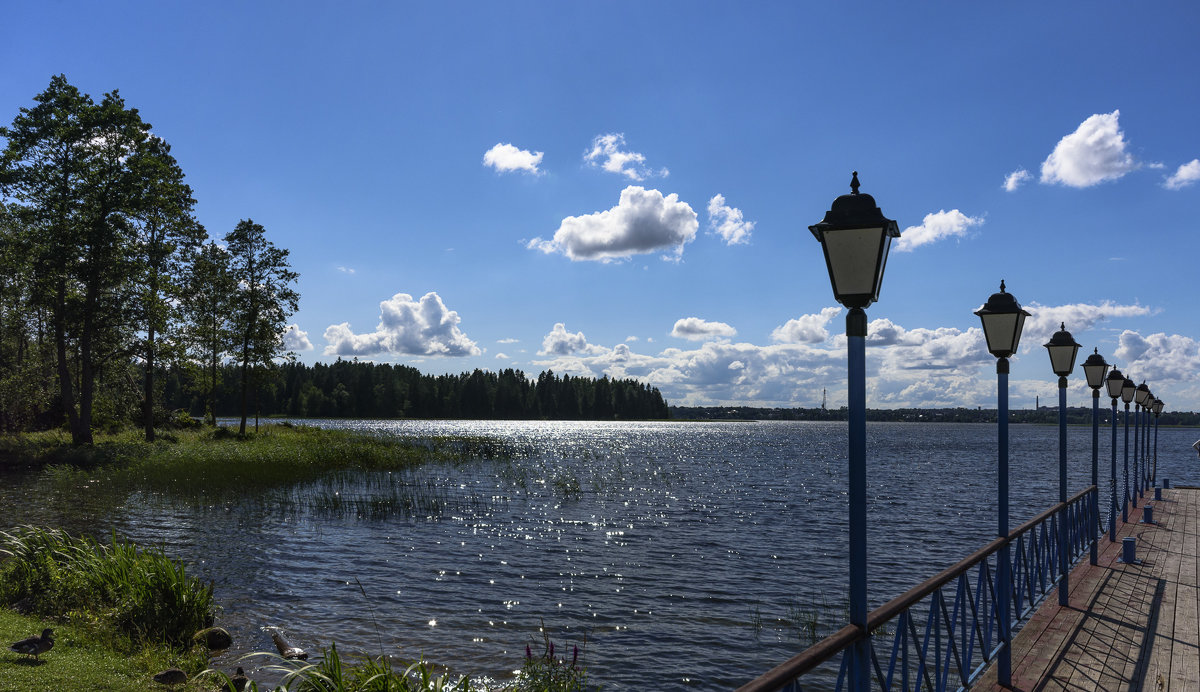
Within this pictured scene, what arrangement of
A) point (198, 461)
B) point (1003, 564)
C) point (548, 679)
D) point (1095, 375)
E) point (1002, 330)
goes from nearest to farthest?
point (1003, 564) < point (1002, 330) < point (548, 679) < point (1095, 375) < point (198, 461)

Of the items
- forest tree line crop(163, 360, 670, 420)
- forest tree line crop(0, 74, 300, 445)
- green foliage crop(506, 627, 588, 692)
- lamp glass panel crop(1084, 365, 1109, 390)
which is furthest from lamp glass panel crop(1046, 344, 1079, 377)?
forest tree line crop(163, 360, 670, 420)

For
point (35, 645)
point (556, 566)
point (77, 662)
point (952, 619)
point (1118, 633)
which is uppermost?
point (952, 619)

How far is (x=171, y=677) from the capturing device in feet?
26.2

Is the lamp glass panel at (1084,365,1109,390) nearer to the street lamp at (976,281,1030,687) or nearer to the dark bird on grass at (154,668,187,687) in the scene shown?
the street lamp at (976,281,1030,687)

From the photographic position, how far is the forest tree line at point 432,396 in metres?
128

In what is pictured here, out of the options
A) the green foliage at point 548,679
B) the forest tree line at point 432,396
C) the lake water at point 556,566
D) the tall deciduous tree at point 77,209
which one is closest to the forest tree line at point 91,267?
the tall deciduous tree at point 77,209

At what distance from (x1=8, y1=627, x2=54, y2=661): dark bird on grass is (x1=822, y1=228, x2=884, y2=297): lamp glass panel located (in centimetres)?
921

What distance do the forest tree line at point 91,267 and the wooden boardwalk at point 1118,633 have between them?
35625 millimetres

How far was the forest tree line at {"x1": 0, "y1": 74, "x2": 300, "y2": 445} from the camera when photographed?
29.8 meters

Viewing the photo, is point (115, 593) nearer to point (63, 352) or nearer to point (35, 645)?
point (35, 645)

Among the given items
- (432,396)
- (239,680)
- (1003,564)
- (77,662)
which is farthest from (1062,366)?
(432,396)

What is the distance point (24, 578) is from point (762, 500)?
85.6 ft

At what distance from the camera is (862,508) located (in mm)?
4141

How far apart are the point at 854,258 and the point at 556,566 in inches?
572
